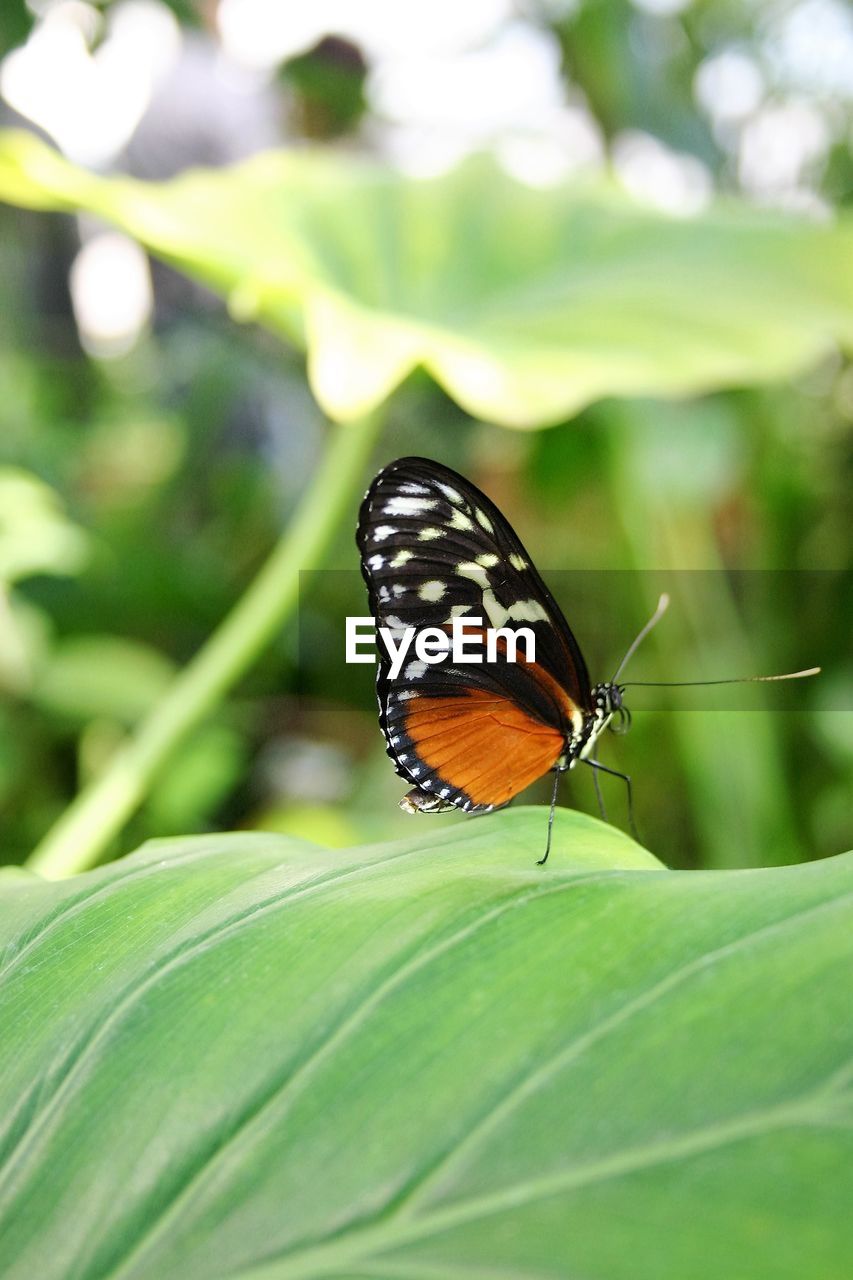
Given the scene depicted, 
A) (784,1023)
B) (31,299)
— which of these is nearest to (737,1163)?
(784,1023)

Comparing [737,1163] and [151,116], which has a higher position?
[151,116]

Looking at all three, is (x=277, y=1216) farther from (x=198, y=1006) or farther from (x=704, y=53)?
(x=704, y=53)

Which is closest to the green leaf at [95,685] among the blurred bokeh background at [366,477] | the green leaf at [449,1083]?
the blurred bokeh background at [366,477]

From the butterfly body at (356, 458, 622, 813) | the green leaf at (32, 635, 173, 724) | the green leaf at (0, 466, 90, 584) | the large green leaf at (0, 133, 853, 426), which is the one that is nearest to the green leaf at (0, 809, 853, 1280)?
the butterfly body at (356, 458, 622, 813)

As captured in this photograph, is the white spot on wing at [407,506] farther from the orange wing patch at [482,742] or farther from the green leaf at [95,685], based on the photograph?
the green leaf at [95,685]

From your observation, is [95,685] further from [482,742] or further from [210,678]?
[482,742]

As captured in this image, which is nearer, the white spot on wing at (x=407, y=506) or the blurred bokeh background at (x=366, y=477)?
the white spot on wing at (x=407, y=506)

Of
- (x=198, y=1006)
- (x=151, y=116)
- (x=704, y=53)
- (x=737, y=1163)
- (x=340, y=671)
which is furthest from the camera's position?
(x=151, y=116)

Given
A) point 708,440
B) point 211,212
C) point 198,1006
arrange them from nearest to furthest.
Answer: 1. point 198,1006
2. point 211,212
3. point 708,440
